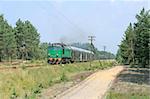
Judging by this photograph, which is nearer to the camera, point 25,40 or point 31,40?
point 25,40

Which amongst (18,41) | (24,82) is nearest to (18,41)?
(18,41)

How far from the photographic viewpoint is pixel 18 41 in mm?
108812

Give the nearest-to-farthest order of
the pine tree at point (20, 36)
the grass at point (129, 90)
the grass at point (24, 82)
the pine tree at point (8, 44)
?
the grass at point (129, 90) < the grass at point (24, 82) < the pine tree at point (8, 44) < the pine tree at point (20, 36)

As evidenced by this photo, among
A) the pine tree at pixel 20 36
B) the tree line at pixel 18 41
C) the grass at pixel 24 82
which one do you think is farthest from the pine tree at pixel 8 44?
the grass at pixel 24 82

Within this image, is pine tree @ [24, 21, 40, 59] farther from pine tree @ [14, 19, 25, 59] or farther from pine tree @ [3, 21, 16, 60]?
pine tree @ [3, 21, 16, 60]

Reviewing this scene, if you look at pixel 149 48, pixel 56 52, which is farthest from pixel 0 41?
pixel 149 48

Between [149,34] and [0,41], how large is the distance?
47.0 metres

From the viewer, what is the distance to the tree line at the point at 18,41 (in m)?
90.0

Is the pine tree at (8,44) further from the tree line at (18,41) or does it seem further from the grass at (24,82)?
the grass at (24,82)

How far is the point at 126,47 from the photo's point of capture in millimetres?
102375

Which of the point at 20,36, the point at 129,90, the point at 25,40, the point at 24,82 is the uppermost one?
the point at 20,36

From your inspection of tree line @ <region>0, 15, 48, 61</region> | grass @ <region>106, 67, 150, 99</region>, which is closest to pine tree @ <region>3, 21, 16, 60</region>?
tree line @ <region>0, 15, 48, 61</region>

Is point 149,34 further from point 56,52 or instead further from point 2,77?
point 2,77

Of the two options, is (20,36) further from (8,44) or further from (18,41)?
(8,44)
